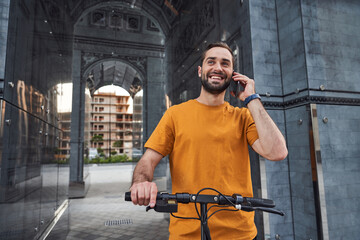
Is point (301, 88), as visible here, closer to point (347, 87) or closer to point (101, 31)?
point (347, 87)

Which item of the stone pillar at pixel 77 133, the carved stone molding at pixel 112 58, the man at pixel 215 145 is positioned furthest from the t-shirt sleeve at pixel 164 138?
the carved stone molding at pixel 112 58

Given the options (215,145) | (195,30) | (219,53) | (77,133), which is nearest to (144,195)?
(215,145)

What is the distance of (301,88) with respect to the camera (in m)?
3.60

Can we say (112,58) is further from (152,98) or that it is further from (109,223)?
(109,223)

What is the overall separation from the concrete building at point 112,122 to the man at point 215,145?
43411mm

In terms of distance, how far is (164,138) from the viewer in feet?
4.60

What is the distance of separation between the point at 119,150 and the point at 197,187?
45.6 meters

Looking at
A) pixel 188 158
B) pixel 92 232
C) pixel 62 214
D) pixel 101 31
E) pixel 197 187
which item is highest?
pixel 101 31

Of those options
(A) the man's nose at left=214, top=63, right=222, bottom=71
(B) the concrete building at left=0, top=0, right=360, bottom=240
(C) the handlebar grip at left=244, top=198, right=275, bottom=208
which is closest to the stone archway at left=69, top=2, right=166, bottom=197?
(B) the concrete building at left=0, top=0, right=360, bottom=240

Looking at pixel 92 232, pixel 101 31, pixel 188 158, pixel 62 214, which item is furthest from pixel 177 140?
pixel 101 31

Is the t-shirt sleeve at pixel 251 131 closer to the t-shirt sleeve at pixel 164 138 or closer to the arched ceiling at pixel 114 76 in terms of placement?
the t-shirt sleeve at pixel 164 138

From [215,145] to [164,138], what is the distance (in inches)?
12.2

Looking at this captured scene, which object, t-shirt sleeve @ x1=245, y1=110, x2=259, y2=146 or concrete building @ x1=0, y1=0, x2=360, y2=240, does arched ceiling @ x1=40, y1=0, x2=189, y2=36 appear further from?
t-shirt sleeve @ x1=245, y1=110, x2=259, y2=146

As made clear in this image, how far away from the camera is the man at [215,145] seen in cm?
128
